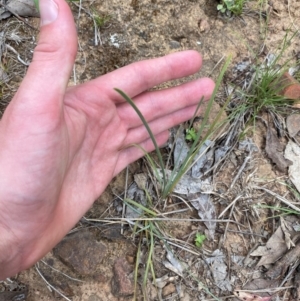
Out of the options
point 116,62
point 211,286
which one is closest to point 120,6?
point 116,62

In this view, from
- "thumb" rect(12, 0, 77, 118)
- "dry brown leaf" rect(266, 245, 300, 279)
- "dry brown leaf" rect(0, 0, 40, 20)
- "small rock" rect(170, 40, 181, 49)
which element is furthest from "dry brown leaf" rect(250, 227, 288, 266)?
"dry brown leaf" rect(0, 0, 40, 20)

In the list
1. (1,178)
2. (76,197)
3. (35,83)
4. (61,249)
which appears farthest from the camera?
(61,249)

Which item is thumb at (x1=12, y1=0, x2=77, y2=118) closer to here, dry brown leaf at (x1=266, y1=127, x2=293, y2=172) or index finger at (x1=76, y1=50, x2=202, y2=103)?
index finger at (x1=76, y1=50, x2=202, y2=103)

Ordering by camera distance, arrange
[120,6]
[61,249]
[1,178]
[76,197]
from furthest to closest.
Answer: [120,6] < [61,249] < [76,197] < [1,178]

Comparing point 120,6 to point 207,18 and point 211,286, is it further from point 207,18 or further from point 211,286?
point 211,286

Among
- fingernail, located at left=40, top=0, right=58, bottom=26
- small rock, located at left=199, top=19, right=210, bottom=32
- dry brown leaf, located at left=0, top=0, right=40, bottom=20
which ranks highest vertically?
fingernail, located at left=40, top=0, right=58, bottom=26

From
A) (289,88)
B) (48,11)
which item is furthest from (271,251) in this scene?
(48,11)

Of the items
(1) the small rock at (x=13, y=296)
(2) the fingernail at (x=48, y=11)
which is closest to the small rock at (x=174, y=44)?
(2) the fingernail at (x=48, y=11)
